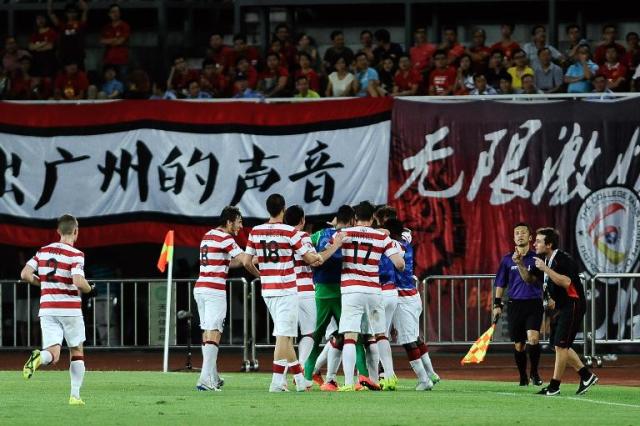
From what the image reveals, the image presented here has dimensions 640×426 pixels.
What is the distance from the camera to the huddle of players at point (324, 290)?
57.0ft

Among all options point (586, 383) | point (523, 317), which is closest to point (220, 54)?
point (523, 317)

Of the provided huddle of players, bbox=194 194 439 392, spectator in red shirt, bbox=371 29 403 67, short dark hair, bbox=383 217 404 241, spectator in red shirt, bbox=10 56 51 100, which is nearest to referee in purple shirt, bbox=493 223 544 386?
huddle of players, bbox=194 194 439 392

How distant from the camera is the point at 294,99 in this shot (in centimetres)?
2520

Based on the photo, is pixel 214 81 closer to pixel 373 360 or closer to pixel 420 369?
pixel 373 360

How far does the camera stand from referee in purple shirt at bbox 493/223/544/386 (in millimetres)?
18781

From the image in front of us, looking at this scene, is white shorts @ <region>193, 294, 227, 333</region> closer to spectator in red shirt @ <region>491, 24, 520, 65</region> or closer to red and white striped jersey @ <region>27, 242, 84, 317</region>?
red and white striped jersey @ <region>27, 242, 84, 317</region>

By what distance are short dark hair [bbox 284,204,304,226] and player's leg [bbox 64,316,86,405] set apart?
3.06m

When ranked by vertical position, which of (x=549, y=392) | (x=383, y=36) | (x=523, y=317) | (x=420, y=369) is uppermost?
(x=383, y=36)

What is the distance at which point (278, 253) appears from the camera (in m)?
17.3

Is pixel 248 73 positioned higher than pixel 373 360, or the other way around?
pixel 248 73

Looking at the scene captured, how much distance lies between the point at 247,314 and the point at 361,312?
584cm

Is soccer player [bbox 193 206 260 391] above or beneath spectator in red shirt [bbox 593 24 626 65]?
beneath

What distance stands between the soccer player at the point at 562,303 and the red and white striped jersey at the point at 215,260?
3512 millimetres

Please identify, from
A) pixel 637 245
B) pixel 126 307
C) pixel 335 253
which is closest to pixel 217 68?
pixel 126 307
